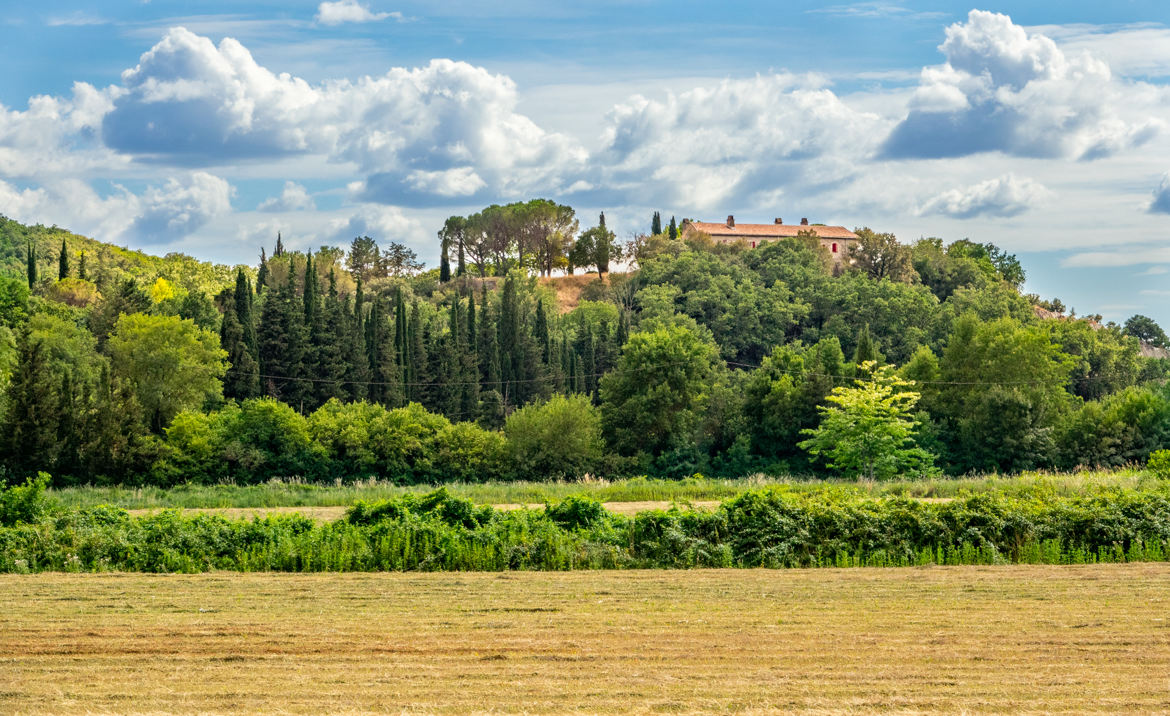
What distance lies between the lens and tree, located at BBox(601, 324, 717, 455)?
214ft

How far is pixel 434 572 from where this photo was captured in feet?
69.7

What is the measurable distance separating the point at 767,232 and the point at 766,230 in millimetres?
819

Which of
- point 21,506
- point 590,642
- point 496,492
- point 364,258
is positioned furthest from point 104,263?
point 590,642

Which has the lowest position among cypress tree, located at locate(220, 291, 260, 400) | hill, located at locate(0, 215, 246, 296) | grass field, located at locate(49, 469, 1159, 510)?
grass field, located at locate(49, 469, 1159, 510)

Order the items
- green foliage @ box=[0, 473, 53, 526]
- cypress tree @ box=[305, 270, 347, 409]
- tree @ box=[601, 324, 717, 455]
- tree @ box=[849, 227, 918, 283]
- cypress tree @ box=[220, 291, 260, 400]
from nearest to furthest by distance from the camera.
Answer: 1. green foliage @ box=[0, 473, 53, 526]
2. tree @ box=[601, 324, 717, 455]
3. cypress tree @ box=[220, 291, 260, 400]
4. cypress tree @ box=[305, 270, 347, 409]
5. tree @ box=[849, 227, 918, 283]

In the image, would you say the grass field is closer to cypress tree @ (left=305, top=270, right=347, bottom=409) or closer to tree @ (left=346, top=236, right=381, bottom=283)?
cypress tree @ (left=305, top=270, right=347, bottom=409)

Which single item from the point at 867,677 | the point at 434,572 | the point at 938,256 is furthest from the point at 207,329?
the point at 938,256

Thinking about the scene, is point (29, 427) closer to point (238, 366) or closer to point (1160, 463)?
point (238, 366)

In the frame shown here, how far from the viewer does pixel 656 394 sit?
65000 millimetres

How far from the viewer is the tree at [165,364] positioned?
6231 cm

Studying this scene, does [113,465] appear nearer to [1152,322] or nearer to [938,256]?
[938,256]

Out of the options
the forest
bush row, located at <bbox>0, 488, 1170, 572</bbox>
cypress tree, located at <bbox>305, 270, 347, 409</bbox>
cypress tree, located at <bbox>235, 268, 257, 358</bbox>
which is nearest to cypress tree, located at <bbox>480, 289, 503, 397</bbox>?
the forest

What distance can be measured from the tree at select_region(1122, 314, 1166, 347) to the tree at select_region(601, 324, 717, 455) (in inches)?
3068

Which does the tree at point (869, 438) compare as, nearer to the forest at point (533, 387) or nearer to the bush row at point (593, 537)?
the forest at point (533, 387)
